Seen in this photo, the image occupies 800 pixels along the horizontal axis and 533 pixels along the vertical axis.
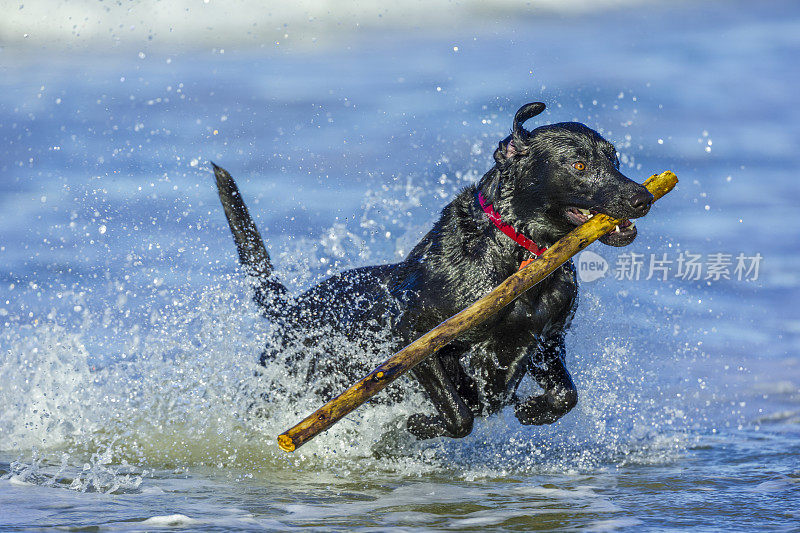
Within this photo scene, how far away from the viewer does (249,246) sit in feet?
16.2

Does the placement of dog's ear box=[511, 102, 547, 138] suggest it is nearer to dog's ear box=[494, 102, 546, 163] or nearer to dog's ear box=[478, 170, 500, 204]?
dog's ear box=[494, 102, 546, 163]

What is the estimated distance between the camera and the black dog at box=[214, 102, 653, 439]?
3627 mm

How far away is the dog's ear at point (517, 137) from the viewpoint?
375cm

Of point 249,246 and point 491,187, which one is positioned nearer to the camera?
point 491,187

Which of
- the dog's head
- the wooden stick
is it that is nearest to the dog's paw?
the wooden stick

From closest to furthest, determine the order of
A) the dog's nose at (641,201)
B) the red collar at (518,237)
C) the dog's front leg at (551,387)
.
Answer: the dog's nose at (641,201) < the red collar at (518,237) < the dog's front leg at (551,387)

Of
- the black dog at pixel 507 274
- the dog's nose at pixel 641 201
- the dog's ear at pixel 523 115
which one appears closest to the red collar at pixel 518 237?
the black dog at pixel 507 274

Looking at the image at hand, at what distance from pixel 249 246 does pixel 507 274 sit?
183 cm

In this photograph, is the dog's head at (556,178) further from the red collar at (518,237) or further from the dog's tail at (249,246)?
the dog's tail at (249,246)

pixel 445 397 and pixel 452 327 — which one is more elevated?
pixel 452 327

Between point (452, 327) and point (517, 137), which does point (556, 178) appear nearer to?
point (517, 137)

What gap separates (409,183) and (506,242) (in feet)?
6.82

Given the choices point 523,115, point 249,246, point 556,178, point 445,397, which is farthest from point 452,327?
point 249,246

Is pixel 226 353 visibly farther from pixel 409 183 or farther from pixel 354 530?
pixel 354 530
